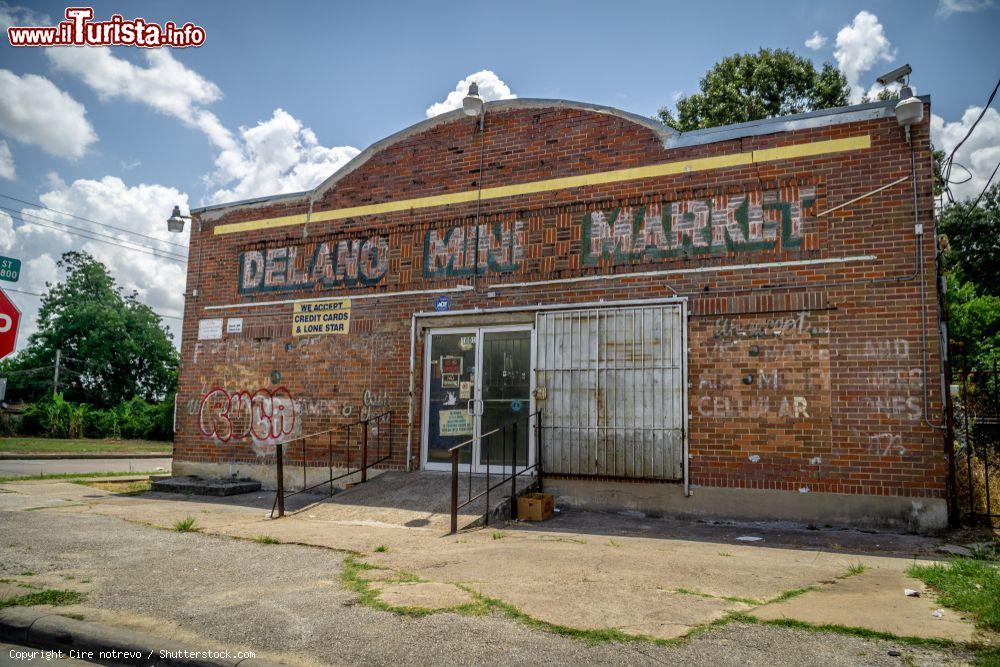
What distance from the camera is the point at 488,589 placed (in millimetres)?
5012

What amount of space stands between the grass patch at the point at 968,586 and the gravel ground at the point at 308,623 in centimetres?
76

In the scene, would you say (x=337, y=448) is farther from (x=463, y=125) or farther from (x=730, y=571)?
(x=730, y=571)

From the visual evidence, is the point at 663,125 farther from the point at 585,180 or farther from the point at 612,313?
the point at 612,313

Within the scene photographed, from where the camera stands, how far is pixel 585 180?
396 inches

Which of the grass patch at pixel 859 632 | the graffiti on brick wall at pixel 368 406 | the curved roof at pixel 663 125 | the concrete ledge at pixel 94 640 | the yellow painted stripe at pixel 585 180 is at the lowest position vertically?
the concrete ledge at pixel 94 640

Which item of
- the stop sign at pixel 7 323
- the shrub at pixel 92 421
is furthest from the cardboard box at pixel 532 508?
the shrub at pixel 92 421

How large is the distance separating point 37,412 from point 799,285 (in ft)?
106

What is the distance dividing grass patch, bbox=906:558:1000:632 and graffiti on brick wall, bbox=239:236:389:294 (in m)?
8.58

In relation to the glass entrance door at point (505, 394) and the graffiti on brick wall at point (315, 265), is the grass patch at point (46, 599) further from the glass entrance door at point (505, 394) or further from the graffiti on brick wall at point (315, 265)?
the graffiti on brick wall at point (315, 265)

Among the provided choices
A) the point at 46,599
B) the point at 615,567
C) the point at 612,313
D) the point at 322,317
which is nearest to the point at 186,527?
the point at 46,599

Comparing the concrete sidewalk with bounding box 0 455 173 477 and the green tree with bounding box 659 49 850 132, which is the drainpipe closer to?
the concrete sidewalk with bounding box 0 455 173 477

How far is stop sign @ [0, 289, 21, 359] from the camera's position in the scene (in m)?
6.38

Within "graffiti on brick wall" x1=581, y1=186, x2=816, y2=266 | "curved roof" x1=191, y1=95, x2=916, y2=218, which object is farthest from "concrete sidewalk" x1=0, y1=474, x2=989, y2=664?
"curved roof" x1=191, y1=95, x2=916, y2=218

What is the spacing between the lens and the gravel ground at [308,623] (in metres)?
3.68
